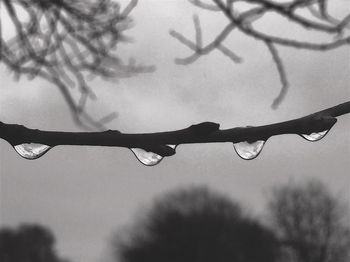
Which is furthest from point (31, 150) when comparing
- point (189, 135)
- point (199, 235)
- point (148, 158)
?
point (199, 235)

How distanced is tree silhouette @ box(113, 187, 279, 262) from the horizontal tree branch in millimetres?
31260

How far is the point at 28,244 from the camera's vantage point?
173ft

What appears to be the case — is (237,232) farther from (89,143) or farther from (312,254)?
(89,143)

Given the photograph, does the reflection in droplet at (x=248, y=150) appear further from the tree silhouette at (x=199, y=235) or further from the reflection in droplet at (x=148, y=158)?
the tree silhouette at (x=199, y=235)

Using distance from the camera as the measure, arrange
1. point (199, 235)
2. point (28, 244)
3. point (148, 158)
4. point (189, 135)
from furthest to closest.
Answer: point (28, 244) < point (199, 235) < point (148, 158) < point (189, 135)

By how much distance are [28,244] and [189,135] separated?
2133 inches

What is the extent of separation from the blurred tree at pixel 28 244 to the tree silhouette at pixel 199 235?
56.2ft

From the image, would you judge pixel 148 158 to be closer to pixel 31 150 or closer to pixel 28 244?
pixel 31 150

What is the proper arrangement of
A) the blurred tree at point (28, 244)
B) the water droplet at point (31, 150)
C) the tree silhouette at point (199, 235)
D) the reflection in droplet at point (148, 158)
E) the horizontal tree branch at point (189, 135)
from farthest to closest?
the blurred tree at point (28, 244)
the tree silhouette at point (199, 235)
the reflection in droplet at point (148, 158)
the water droplet at point (31, 150)
the horizontal tree branch at point (189, 135)

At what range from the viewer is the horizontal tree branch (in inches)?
46.4

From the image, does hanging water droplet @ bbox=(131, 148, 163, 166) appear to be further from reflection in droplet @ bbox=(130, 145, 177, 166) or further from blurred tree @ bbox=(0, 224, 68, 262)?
blurred tree @ bbox=(0, 224, 68, 262)

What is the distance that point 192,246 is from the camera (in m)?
32.1

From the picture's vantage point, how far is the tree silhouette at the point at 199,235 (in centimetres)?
3212

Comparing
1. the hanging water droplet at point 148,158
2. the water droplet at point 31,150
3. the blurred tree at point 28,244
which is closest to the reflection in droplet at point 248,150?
the hanging water droplet at point 148,158
